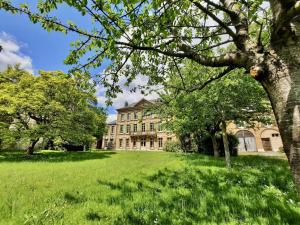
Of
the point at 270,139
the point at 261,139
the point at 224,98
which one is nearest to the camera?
the point at 224,98

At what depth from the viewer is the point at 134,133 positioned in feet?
176

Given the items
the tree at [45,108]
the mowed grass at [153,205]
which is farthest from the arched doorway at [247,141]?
the mowed grass at [153,205]

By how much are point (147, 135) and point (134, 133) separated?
4447 millimetres

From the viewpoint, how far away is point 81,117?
20.4m

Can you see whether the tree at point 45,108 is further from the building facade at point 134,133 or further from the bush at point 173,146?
the building facade at point 134,133

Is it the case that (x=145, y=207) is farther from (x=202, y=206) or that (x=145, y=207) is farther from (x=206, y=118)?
(x=206, y=118)

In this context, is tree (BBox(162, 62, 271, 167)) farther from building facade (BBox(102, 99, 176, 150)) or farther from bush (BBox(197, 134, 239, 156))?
building facade (BBox(102, 99, 176, 150))

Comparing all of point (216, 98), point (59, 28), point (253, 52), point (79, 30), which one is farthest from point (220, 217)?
point (216, 98)

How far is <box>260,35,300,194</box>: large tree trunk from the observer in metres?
1.92

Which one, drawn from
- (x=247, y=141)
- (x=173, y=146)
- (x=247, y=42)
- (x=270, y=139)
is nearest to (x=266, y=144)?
(x=270, y=139)

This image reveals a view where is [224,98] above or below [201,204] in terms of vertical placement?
above

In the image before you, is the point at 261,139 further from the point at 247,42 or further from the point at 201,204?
the point at 247,42

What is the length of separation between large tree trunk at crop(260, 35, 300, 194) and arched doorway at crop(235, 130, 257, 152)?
1480 inches

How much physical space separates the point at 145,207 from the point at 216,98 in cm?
691
